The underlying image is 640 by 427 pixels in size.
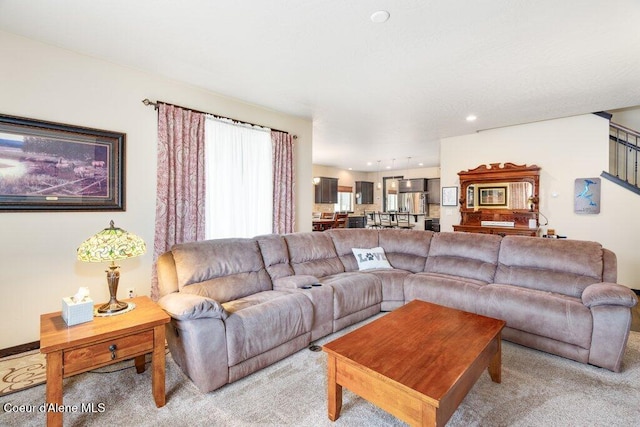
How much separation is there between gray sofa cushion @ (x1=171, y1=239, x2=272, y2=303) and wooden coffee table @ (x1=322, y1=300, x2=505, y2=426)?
4.14 ft

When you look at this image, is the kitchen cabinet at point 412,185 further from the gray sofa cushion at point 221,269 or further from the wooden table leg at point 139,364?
the wooden table leg at point 139,364

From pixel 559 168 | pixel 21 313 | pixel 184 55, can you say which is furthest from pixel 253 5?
pixel 559 168

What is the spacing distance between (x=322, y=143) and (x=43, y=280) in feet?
17.4

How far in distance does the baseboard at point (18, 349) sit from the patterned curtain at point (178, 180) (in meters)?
0.98

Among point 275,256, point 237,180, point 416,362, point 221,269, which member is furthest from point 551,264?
point 237,180

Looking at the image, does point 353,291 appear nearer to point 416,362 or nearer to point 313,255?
Answer: point 313,255

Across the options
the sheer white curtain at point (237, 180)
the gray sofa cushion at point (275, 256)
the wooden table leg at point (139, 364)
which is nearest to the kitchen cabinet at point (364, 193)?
the sheer white curtain at point (237, 180)

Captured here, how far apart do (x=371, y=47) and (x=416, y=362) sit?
2547 millimetres

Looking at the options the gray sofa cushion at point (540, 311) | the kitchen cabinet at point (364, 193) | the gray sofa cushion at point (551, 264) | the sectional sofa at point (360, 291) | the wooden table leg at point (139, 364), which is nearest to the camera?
the sectional sofa at point (360, 291)

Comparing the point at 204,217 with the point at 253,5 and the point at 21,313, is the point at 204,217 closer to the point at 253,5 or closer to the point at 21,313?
the point at 21,313

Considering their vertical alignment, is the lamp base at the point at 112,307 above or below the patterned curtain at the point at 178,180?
below

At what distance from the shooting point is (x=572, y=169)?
4.70m

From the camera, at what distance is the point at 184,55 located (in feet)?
9.20

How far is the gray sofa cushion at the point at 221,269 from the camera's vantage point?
2.57 m
